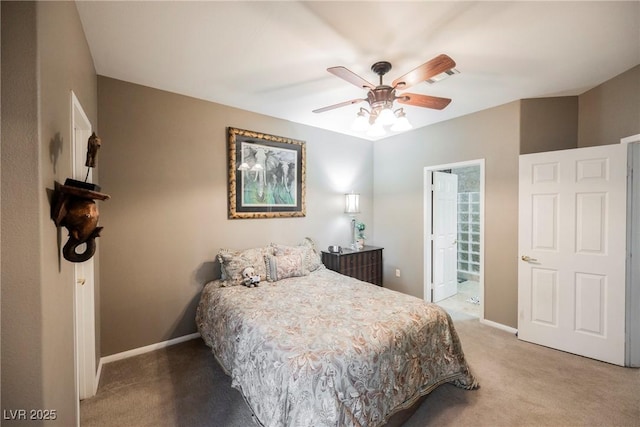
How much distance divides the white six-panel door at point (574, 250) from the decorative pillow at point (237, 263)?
2952 mm

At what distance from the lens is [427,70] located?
175cm

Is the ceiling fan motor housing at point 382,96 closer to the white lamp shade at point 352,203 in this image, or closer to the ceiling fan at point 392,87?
the ceiling fan at point 392,87

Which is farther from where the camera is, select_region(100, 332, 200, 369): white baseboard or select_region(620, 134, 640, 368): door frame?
select_region(100, 332, 200, 369): white baseboard

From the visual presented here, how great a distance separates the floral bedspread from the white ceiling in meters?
2.04

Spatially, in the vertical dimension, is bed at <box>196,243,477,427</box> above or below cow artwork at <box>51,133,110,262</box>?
below

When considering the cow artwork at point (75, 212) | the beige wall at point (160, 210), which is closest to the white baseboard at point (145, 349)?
the beige wall at point (160, 210)

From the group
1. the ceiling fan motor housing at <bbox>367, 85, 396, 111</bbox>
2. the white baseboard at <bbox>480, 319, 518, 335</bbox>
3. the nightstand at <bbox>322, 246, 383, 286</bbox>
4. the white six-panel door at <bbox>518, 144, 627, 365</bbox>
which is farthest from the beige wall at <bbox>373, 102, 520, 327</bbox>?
the ceiling fan motor housing at <bbox>367, 85, 396, 111</bbox>

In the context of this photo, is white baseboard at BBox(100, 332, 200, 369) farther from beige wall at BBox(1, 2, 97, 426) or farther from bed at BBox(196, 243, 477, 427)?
beige wall at BBox(1, 2, 97, 426)

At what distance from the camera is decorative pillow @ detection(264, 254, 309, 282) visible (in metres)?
2.85

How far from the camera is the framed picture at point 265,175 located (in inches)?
125

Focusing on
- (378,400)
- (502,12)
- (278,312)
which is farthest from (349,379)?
(502,12)

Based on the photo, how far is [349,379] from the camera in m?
1.42

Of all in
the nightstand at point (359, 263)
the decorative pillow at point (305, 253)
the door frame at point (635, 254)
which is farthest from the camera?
the nightstand at point (359, 263)

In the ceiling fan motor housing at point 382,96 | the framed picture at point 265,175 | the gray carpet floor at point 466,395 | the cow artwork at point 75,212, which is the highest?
the ceiling fan motor housing at point 382,96
